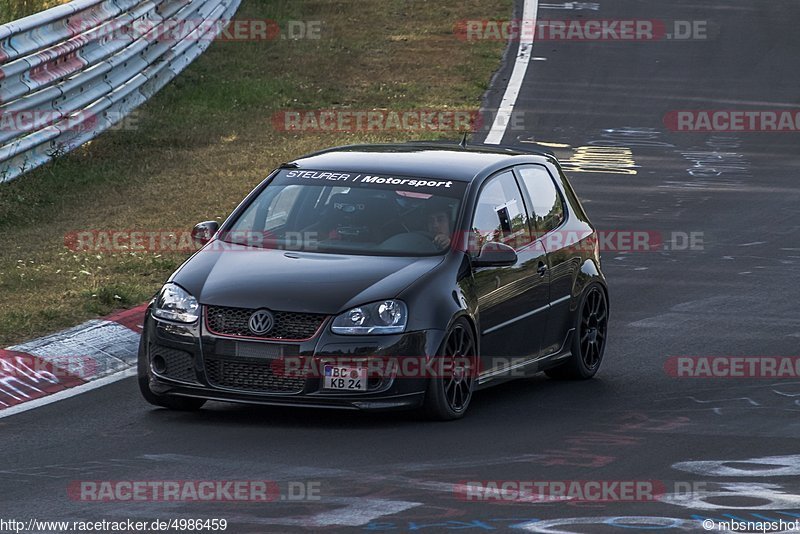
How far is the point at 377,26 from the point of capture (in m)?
30.1

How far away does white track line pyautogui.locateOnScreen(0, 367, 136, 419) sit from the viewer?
9983mm

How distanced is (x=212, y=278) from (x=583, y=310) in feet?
9.74

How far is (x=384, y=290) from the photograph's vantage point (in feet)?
31.9

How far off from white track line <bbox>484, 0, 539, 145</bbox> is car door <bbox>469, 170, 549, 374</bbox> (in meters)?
8.47

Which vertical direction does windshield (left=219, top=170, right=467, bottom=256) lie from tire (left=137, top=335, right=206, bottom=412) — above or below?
above

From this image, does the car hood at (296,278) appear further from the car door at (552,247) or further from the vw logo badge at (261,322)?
the car door at (552,247)

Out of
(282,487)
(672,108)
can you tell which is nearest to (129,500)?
(282,487)

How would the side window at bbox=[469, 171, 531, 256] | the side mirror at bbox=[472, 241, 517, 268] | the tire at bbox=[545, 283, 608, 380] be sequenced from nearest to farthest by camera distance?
the side mirror at bbox=[472, 241, 517, 268], the side window at bbox=[469, 171, 531, 256], the tire at bbox=[545, 283, 608, 380]

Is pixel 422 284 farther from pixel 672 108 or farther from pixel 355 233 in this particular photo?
pixel 672 108

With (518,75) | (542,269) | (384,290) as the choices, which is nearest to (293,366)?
(384,290)

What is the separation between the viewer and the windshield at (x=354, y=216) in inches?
410

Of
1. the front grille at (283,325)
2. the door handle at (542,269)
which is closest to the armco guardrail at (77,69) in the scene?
the door handle at (542,269)

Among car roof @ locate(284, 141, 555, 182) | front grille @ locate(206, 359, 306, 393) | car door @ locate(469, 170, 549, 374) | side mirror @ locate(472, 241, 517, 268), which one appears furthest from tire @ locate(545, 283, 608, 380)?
front grille @ locate(206, 359, 306, 393)

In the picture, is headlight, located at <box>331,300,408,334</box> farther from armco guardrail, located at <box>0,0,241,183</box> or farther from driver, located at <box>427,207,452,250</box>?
armco guardrail, located at <box>0,0,241,183</box>
